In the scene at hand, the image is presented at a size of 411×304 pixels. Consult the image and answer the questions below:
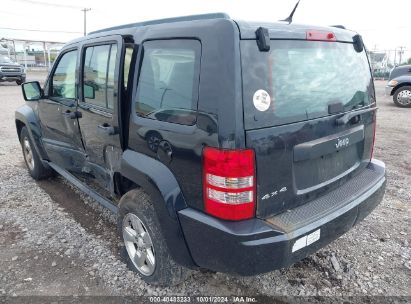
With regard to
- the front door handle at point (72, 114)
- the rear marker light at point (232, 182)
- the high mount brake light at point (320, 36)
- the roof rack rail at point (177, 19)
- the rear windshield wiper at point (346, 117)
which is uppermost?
the roof rack rail at point (177, 19)

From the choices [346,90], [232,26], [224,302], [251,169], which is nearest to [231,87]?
[232,26]

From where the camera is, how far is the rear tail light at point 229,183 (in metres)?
1.91

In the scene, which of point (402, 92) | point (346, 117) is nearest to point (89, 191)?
point (346, 117)

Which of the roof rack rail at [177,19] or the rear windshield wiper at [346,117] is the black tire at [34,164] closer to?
the roof rack rail at [177,19]

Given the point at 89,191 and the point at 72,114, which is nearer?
the point at 72,114

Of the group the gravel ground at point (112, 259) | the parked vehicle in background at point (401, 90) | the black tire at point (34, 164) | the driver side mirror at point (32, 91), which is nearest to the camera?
the gravel ground at point (112, 259)

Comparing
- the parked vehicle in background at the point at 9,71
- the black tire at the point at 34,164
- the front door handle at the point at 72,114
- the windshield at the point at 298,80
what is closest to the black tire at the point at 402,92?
Result: the windshield at the point at 298,80

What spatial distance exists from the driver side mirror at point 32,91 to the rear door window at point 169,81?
218 centimetres

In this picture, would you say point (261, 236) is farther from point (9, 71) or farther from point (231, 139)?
point (9, 71)

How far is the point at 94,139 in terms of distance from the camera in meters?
3.08

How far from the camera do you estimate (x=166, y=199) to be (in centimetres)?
221

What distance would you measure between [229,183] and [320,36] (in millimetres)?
1230

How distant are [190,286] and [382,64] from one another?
4165 centimetres

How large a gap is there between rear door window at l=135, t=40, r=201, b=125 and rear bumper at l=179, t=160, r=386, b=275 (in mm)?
639
